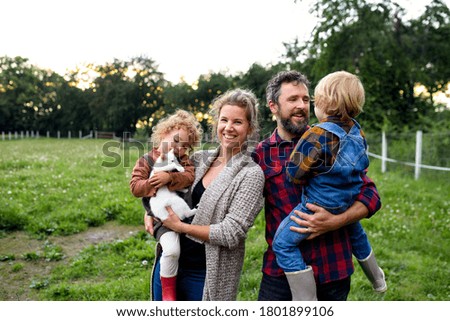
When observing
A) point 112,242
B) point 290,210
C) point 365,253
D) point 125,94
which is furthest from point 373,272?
point 125,94

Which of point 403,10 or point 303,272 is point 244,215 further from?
point 403,10

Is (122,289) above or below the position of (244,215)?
below

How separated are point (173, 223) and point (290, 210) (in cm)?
64

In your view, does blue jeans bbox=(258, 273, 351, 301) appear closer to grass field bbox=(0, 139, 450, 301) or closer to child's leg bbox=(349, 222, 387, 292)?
child's leg bbox=(349, 222, 387, 292)

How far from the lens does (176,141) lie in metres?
2.44

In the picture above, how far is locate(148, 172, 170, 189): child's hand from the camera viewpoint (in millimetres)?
2223

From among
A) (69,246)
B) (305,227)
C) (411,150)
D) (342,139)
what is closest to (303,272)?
(305,227)

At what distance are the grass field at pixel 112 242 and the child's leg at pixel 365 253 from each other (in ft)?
5.65

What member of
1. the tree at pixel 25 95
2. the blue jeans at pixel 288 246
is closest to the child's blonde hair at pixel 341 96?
the blue jeans at pixel 288 246

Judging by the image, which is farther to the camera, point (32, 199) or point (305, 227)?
point (32, 199)

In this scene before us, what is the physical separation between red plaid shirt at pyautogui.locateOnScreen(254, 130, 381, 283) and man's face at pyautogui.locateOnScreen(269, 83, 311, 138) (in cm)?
8

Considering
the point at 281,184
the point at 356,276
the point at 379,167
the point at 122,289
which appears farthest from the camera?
the point at 379,167

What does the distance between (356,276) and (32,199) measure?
545 cm

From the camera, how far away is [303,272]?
1949mm
